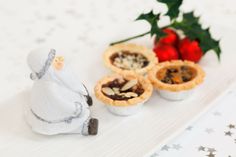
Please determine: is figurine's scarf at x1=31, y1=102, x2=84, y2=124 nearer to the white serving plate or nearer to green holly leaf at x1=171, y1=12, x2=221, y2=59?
the white serving plate

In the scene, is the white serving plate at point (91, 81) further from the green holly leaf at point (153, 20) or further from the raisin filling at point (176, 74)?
the green holly leaf at point (153, 20)

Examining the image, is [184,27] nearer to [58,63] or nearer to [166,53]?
[166,53]

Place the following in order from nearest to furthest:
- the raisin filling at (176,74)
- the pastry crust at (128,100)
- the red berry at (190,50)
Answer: the pastry crust at (128,100)
the raisin filling at (176,74)
the red berry at (190,50)

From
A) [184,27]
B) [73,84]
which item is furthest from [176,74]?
[73,84]

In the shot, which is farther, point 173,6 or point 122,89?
point 173,6

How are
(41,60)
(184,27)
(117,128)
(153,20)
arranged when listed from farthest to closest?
(184,27) → (153,20) → (117,128) → (41,60)

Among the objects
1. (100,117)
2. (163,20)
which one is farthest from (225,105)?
(163,20)

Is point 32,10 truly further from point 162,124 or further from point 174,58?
point 162,124

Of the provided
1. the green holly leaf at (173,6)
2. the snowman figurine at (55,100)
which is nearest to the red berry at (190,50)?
the green holly leaf at (173,6)
